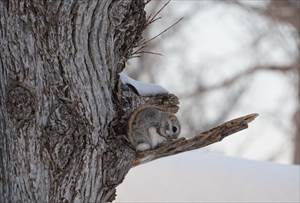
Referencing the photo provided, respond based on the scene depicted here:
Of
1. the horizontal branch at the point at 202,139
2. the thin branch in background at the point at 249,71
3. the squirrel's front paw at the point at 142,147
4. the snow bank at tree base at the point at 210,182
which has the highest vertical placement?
the thin branch in background at the point at 249,71

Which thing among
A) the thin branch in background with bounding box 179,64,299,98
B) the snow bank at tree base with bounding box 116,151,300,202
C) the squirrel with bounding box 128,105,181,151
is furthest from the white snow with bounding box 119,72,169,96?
the thin branch in background with bounding box 179,64,299,98

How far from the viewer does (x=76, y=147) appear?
1826mm

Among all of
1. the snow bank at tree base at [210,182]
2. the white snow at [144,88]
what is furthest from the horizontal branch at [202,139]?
the snow bank at tree base at [210,182]

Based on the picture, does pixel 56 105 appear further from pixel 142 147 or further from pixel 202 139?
pixel 202 139

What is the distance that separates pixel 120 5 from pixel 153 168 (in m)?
1.78

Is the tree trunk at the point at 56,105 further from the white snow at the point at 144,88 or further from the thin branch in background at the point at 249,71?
the thin branch in background at the point at 249,71

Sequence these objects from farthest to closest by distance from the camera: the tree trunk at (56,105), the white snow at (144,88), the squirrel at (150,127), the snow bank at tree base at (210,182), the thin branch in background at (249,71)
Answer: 1. the thin branch in background at (249,71)
2. the snow bank at tree base at (210,182)
3. the white snow at (144,88)
4. the squirrel at (150,127)
5. the tree trunk at (56,105)

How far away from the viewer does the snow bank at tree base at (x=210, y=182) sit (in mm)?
3408

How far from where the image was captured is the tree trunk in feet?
5.87

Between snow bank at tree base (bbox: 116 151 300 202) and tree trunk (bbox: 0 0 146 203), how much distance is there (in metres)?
1.58

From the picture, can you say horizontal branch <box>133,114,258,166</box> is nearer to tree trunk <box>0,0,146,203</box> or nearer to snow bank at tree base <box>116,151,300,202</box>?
tree trunk <box>0,0,146,203</box>

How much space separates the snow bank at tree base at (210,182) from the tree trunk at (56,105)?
158 centimetres

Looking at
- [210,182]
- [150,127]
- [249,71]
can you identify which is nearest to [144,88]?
[150,127]

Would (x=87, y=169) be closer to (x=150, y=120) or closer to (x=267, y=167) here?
(x=150, y=120)
